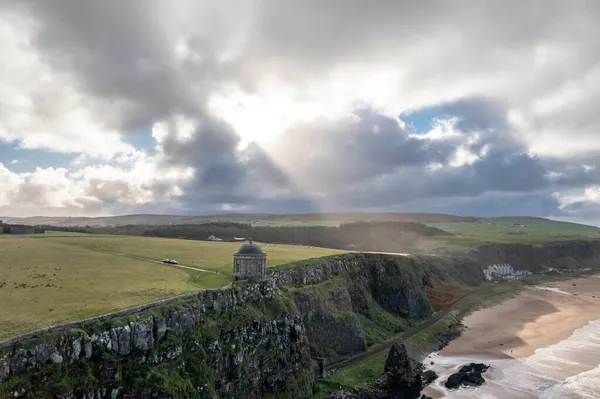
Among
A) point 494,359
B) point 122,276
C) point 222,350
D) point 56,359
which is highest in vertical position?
point 122,276

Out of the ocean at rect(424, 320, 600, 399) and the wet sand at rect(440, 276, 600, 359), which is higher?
the wet sand at rect(440, 276, 600, 359)

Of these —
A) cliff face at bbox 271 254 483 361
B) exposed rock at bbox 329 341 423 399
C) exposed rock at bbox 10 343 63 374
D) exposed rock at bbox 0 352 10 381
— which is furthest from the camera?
cliff face at bbox 271 254 483 361

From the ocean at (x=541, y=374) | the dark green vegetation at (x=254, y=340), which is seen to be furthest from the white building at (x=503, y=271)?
the ocean at (x=541, y=374)

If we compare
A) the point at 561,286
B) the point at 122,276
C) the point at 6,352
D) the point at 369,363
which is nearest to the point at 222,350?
the point at 122,276

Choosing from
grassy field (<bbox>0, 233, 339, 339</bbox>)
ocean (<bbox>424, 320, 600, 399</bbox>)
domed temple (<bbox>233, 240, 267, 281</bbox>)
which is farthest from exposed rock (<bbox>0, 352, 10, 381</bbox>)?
ocean (<bbox>424, 320, 600, 399</bbox>)

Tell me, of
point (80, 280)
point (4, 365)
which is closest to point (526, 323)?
point (80, 280)

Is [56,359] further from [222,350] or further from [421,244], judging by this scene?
[421,244]

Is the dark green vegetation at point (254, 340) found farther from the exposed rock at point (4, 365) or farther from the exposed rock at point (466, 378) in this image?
the exposed rock at point (466, 378)

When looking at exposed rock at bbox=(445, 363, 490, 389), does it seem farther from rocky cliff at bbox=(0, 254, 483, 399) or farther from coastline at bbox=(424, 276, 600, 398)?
rocky cliff at bbox=(0, 254, 483, 399)
